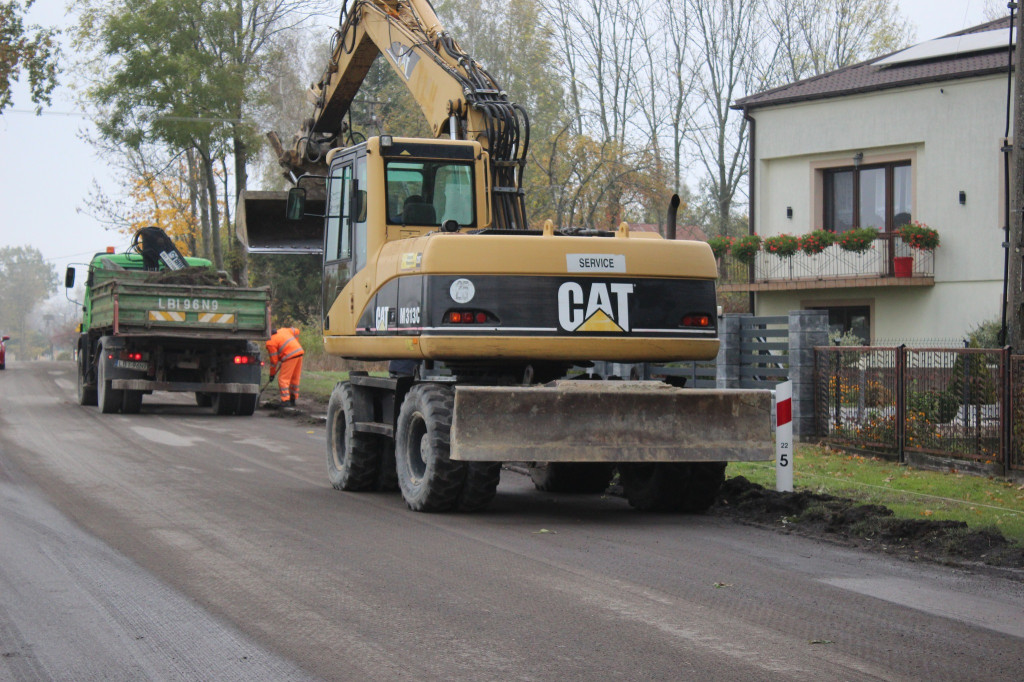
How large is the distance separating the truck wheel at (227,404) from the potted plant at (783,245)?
42.5 feet

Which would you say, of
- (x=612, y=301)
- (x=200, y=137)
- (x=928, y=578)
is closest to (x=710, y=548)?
(x=928, y=578)

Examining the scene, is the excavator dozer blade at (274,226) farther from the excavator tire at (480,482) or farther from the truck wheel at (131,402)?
the excavator tire at (480,482)

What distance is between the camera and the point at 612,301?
10000 millimetres

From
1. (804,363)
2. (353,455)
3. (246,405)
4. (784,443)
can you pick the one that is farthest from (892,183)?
(353,455)

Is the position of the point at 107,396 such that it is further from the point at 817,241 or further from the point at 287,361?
the point at 817,241

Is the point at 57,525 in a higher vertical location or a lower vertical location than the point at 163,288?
lower

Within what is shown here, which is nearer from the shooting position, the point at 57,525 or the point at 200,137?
the point at 57,525

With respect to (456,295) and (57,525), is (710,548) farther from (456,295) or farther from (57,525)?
(57,525)

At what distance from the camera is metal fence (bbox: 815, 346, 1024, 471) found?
12742 mm

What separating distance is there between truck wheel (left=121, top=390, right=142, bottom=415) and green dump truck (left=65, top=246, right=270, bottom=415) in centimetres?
Answer: 2

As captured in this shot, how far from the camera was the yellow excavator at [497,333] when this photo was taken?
970cm

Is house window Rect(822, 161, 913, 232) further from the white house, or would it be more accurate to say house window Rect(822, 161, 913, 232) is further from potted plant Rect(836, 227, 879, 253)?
potted plant Rect(836, 227, 879, 253)

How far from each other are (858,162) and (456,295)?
19.6 meters

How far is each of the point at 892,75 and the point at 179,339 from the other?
54.0ft
